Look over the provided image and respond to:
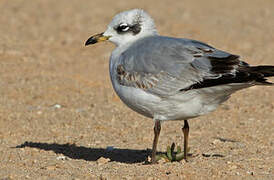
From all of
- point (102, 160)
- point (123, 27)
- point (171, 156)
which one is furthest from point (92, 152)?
point (123, 27)

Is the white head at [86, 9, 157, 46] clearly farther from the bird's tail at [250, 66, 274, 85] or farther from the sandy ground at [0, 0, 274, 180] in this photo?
the bird's tail at [250, 66, 274, 85]

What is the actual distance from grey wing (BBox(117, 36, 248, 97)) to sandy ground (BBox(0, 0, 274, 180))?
87cm

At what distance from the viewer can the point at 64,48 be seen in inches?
502

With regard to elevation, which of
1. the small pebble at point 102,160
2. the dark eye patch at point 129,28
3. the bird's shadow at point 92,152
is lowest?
the small pebble at point 102,160

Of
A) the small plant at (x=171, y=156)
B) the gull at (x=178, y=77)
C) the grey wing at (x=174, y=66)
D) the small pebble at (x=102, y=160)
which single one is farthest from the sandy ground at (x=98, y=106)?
the grey wing at (x=174, y=66)

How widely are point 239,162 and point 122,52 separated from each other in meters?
1.79

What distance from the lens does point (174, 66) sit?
20.5 feet

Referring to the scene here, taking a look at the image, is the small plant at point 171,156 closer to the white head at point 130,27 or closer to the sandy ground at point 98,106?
the sandy ground at point 98,106

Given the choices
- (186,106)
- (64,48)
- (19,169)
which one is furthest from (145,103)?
(64,48)

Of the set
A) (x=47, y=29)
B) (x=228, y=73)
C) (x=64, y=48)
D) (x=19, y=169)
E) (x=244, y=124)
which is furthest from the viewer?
(x=47, y=29)

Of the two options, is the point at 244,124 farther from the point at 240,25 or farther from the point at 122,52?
the point at 240,25

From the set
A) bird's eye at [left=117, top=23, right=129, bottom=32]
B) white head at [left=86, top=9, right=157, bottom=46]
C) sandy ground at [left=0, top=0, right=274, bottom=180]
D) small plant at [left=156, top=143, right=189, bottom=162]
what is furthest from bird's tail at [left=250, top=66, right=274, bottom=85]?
bird's eye at [left=117, top=23, right=129, bottom=32]

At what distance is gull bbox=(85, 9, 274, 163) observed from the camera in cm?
598

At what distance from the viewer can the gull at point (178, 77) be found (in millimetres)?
5980
